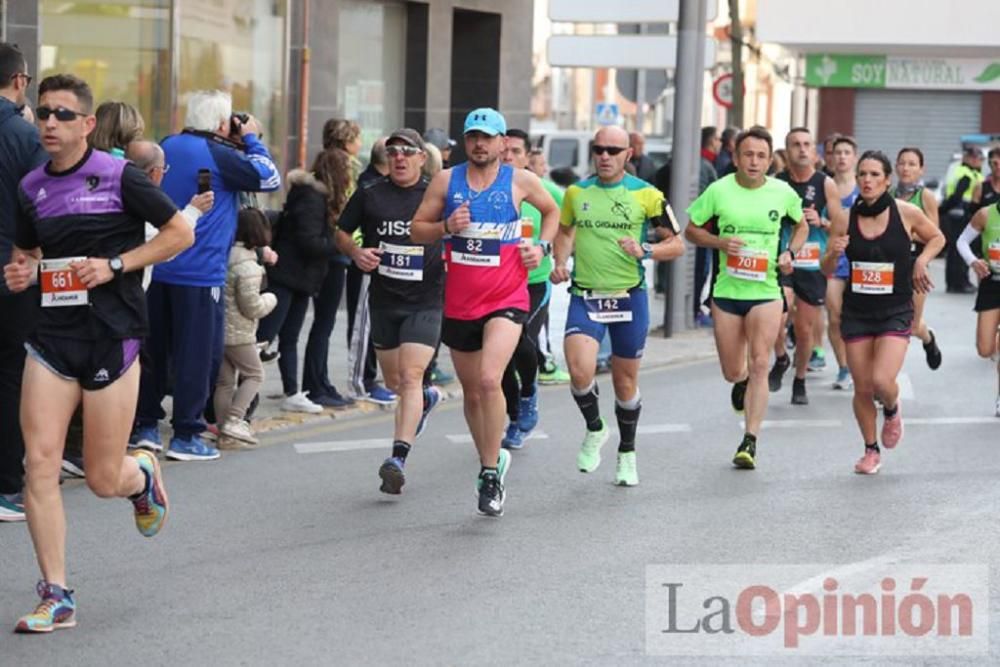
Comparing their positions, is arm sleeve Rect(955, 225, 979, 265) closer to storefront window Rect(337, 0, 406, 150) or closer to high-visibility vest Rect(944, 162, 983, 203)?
storefront window Rect(337, 0, 406, 150)

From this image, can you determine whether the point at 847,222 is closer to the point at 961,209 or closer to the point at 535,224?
the point at 535,224

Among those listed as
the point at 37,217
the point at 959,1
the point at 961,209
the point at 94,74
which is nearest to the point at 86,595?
the point at 37,217

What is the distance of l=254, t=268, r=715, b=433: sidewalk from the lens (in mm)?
12594

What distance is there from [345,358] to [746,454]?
5.20m

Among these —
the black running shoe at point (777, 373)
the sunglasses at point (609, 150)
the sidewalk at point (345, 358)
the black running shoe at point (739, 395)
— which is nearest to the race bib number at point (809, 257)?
the black running shoe at point (777, 373)

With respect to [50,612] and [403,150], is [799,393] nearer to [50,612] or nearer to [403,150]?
[403,150]

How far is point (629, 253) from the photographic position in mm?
10297

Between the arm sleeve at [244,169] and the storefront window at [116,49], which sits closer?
the arm sleeve at [244,169]

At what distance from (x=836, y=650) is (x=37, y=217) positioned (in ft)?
10.4

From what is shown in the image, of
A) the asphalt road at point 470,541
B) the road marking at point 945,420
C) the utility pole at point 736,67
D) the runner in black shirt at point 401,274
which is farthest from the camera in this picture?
the utility pole at point 736,67

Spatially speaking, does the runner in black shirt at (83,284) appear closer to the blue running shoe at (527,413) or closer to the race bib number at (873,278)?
the blue running shoe at (527,413)

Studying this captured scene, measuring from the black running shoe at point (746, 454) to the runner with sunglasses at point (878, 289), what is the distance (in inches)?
22.1

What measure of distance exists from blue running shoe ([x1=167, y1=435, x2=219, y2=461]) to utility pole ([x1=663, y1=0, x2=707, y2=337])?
7946 millimetres

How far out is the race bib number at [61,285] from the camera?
7184 millimetres
